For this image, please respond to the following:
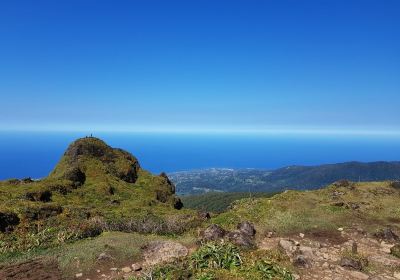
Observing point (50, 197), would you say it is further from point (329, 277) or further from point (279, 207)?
point (329, 277)

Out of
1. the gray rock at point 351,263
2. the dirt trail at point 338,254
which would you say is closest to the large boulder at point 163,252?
the dirt trail at point 338,254

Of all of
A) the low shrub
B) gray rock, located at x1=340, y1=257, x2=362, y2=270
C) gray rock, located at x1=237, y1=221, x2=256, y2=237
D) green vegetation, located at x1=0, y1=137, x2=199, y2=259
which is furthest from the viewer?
gray rock, located at x1=237, y1=221, x2=256, y2=237

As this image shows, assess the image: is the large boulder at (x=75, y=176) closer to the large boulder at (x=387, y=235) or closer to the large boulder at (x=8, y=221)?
the large boulder at (x=8, y=221)

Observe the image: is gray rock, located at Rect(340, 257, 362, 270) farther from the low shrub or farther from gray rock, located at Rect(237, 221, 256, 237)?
gray rock, located at Rect(237, 221, 256, 237)

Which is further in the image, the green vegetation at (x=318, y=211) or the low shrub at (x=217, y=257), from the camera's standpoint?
the green vegetation at (x=318, y=211)

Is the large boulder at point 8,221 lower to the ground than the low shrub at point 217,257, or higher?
lower

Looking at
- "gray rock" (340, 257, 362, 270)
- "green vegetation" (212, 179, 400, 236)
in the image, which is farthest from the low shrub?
"green vegetation" (212, 179, 400, 236)

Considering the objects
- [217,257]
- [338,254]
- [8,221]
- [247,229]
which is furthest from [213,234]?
[8,221]

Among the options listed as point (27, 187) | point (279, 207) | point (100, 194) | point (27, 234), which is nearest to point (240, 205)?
point (279, 207)

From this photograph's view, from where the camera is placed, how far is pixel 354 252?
20.2 metres

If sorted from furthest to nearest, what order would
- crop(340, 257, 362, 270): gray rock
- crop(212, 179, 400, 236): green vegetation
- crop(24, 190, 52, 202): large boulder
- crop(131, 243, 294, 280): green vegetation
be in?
crop(24, 190, 52, 202): large boulder < crop(212, 179, 400, 236): green vegetation < crop(340, 257, 362, 270): gray rock < crop(131, 243, 294, 280): green vegetation

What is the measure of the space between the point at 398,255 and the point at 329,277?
6.35 meters

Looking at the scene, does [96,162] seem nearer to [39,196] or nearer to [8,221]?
[39,196]

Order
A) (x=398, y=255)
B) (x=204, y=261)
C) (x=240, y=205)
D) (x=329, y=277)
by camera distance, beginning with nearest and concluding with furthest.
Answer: (x=204, y=261), (x=329, y=277), (x=398, y=255), (x=240, y=205)
